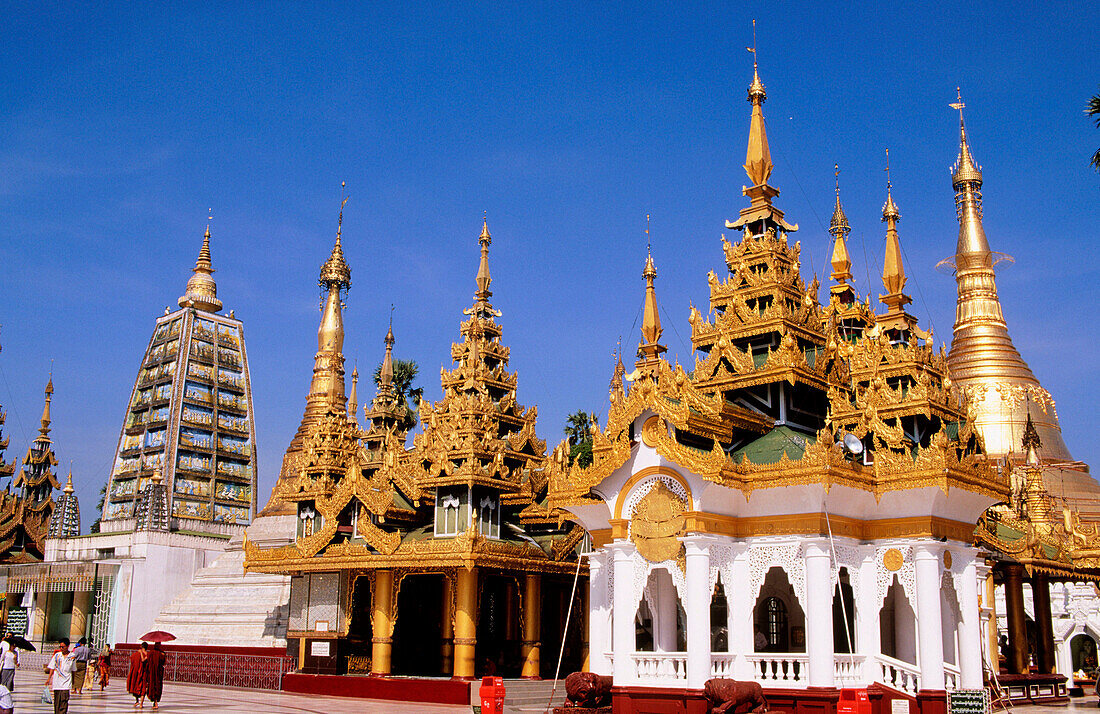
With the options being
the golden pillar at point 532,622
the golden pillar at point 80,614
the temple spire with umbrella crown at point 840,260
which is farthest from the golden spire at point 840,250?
the golden pillar at point 80,614

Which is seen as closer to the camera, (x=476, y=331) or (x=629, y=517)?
(x=629, y=517)

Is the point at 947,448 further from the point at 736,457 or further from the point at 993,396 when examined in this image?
the point at 993,396

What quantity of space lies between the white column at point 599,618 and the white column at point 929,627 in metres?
5.87

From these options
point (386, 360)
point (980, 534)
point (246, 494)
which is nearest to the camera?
point (980, 534)

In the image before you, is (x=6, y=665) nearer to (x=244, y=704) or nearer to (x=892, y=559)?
(x=244, y=704)

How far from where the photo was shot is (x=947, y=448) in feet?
63.6

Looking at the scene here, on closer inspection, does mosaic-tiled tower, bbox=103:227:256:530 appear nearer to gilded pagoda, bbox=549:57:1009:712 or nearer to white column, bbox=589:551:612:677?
white column, bbox=589:551:612:677

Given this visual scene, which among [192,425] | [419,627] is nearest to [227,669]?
[419,627]

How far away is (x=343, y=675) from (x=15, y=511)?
42.4 metres

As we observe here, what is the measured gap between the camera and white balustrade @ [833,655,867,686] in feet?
60.1

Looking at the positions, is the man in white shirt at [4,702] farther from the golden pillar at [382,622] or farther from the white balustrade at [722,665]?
the golden pillar at [382,622]

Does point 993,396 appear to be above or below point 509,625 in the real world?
above

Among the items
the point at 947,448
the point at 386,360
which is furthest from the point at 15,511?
the point at 947,448

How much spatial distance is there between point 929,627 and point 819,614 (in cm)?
224
